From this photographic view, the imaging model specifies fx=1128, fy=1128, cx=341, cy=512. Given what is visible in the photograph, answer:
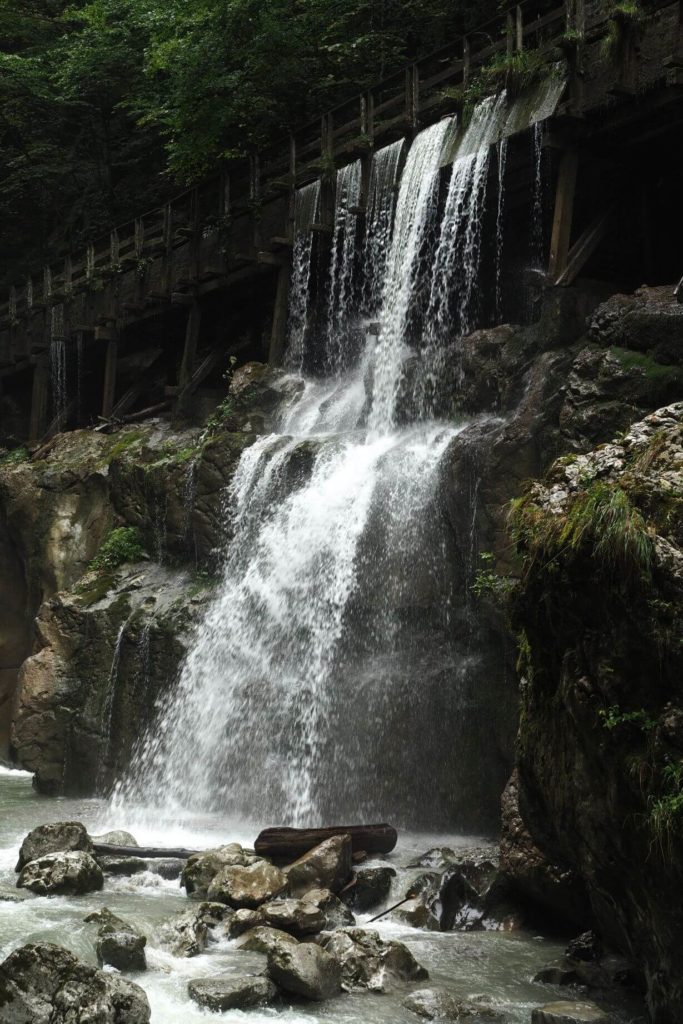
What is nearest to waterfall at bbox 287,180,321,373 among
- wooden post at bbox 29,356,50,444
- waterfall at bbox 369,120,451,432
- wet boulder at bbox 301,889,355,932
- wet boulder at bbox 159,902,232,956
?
waterfall at bbox 369,120,451,432

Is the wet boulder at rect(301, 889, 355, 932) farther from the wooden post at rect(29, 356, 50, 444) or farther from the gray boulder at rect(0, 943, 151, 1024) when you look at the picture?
the wooden post at rect(29, 356, 50, 444)

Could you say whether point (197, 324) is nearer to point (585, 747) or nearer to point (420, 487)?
point (420, 487)

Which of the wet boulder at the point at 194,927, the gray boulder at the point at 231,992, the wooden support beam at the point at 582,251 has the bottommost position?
the gray boulder at the point at 231,992

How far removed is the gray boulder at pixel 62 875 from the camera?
8.98 meters

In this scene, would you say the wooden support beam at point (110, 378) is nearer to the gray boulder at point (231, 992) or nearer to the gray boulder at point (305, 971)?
the gray boulder at point (305, 971)

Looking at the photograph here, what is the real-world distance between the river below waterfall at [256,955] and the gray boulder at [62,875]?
0.11 m

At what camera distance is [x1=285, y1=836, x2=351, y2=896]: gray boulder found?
8.85m

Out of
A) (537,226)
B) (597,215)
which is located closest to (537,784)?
(597,215)

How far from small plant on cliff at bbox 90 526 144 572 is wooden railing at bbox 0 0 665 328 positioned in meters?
7.00

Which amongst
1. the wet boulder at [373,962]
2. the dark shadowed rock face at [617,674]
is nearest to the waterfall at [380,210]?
the dark shadowed rock face at [617,674]

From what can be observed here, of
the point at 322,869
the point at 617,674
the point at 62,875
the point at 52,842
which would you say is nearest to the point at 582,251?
the point at 322,869

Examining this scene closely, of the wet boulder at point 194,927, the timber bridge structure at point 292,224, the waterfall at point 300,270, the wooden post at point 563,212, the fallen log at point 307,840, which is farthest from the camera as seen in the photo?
the waterfall at point 300,270

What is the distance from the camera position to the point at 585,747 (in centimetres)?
625

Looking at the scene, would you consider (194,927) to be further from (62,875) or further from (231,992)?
(62,875)
